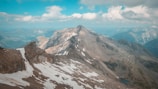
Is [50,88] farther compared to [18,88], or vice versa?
[50,88]

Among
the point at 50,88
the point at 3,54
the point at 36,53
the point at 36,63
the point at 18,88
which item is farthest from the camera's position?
the point at 36,53

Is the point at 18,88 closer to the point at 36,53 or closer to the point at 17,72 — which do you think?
the point at 17,72

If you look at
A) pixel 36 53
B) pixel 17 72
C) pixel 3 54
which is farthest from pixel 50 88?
pixel 36 53

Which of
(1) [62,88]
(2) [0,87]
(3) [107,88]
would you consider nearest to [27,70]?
(1) [62,88]

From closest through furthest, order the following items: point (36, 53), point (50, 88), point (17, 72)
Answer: point (50, 88), point (17, 72), point (36, 53)

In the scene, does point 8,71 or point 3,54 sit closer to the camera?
point 8,71

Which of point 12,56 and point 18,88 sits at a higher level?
point 12,56

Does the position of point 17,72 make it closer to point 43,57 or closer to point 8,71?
point 8,71

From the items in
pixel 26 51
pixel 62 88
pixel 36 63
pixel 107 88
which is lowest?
pixel 107 88

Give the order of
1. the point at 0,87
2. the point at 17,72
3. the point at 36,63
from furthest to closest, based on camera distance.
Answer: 1. the point at 36,63
2. the point at 17,72
3. the point at 0,87
